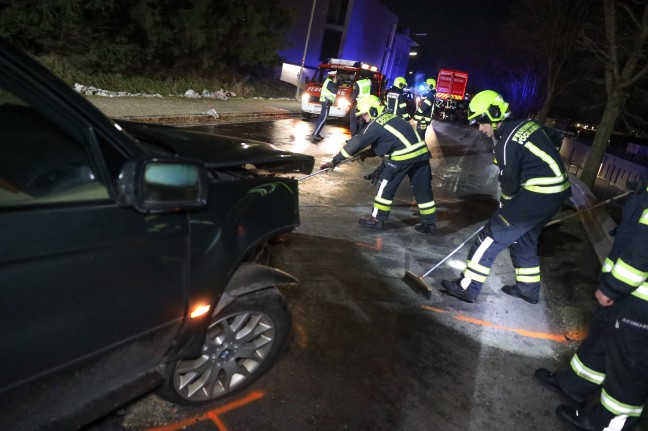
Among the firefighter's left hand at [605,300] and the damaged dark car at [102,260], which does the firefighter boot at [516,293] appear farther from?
the damaged dark car at [102,260]

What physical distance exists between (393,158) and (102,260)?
4.53 m

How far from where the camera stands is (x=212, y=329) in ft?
8.04

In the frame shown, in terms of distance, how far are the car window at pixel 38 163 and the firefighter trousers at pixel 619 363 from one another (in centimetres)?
278

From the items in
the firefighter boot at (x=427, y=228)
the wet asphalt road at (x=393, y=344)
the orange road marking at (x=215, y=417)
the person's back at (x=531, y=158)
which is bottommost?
the orange road marking at (x=215, y=417)

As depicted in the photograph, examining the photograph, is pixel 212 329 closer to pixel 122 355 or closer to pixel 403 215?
pixel 122 355

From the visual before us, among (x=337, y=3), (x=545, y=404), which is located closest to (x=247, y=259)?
(x=545, y=404)

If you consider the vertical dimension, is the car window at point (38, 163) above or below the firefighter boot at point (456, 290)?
above

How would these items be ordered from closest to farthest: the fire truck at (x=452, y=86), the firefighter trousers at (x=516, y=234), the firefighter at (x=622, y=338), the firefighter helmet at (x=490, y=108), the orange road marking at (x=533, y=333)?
the firefighter at (x=622, y=338), the orange road marking at (x=533, y=333), the firefighter trousers at (x=516, y=234), the firefighter helmet at (x=490, y=108), the fire truck at (x=452, y=86)

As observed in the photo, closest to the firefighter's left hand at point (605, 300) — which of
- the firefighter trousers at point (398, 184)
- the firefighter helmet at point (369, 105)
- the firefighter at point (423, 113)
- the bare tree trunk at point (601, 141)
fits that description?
the firefighter trousers at point (398, 184)

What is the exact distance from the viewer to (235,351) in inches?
101

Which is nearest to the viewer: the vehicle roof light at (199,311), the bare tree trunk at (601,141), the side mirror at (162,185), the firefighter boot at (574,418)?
the side mirror at (162,185)

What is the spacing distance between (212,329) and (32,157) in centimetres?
119

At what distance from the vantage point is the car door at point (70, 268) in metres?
1.55

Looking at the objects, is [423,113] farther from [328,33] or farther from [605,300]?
[328,33]
